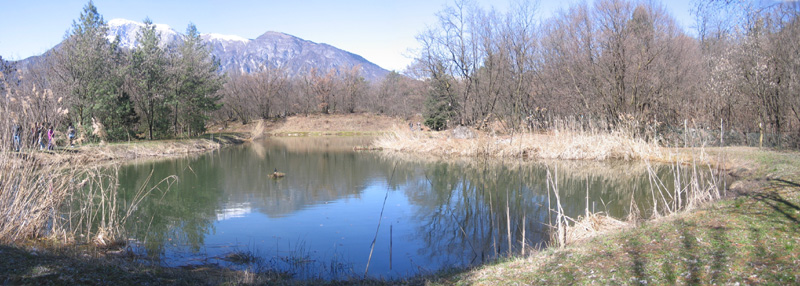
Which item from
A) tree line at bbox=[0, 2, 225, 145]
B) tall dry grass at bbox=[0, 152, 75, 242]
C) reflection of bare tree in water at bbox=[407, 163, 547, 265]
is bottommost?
reflection of bare tree in water at bbox=[407, 163, 547, 265]

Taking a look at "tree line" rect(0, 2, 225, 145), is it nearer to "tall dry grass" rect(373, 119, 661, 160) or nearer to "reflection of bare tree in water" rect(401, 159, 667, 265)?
"tall dry grass" rect(373, 119, 661, 160)

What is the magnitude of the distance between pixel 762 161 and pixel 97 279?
44.7ft

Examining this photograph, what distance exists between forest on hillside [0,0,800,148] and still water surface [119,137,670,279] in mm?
3379

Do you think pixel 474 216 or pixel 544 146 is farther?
Result: pixel 544 146

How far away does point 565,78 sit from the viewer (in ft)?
73.3

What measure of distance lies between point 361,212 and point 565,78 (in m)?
15.7

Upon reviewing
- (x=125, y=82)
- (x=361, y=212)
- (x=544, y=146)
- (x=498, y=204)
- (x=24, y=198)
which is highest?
(x=125, y=82)

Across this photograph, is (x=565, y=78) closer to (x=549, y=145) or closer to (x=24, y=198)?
(x=549, y=145)

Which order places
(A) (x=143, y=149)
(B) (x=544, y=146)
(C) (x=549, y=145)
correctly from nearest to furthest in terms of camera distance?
1. (C) (x=549, y=145)
2. (B) (x=544, y=146)
3. (A) (x=143, y=149)

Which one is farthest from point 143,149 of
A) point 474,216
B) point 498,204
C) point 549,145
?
point 498,204

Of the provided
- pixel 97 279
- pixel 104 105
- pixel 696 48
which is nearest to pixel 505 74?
pixel 696 48

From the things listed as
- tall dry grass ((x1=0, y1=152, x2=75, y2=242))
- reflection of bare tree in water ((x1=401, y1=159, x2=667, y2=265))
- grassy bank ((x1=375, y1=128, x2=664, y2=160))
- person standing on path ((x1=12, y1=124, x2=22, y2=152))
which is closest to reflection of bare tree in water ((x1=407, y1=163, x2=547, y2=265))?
reflection of bare tree in water ((x1=401, y1=159, x2=667, y2=265))

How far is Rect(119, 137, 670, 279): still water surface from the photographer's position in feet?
22.4

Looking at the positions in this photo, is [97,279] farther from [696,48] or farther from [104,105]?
[696,48]
